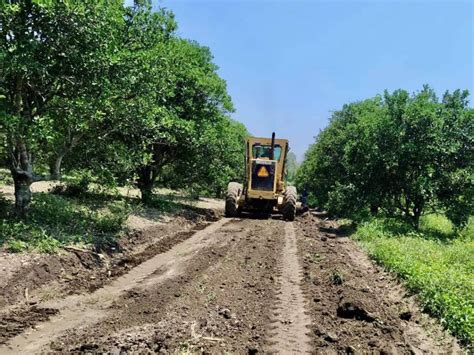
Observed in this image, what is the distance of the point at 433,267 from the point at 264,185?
1136 cm

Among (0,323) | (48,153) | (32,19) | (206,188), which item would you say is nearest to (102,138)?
(48,153)

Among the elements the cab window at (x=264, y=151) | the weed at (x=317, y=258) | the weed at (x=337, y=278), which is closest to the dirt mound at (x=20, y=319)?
the weed at (x=337, y=278)

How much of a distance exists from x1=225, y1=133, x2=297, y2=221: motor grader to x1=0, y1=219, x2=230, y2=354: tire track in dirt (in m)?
8.45

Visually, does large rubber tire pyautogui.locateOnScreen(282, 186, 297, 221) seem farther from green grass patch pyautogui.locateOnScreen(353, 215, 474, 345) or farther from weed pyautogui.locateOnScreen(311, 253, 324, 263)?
weed pyautogui.locateOnScreen(311, 253, 324, 263)

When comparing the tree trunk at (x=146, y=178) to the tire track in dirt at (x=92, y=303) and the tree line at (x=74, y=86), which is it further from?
the tire track in dirt at (x=92, y=303)

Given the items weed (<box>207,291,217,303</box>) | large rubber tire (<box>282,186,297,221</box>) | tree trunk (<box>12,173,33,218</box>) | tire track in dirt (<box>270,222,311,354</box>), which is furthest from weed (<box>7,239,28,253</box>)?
large rubber tire (<box>282,186,297,221</box>)

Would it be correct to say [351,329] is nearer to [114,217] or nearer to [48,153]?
[114,217]

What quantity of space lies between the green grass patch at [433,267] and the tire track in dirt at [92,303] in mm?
4774

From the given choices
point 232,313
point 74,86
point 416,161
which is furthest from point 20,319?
point 416,161

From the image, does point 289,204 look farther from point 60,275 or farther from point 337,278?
point 60,275

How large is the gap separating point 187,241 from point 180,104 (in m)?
8.46

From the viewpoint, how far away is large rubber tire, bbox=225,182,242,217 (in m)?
20.7

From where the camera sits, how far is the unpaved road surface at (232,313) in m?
5.59

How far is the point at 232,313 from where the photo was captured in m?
6.64
